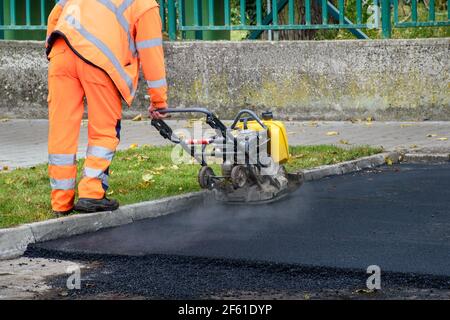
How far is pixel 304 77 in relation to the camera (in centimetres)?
1527

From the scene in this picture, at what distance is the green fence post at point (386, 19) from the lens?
15328 millimetres

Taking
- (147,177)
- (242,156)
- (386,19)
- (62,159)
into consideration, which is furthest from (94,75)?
(386,19)

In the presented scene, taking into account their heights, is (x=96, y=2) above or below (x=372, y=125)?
above

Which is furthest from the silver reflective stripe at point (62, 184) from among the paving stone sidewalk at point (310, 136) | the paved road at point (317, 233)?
the paving stone sidewalk at point (310, 136)

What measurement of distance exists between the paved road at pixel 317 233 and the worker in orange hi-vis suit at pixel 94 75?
493mm

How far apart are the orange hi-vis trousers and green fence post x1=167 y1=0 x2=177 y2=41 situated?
7449mm

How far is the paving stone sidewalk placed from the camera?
41.2 ft

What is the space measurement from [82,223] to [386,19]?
7.70m

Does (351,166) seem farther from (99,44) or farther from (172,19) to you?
(172,19)

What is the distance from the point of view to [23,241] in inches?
314

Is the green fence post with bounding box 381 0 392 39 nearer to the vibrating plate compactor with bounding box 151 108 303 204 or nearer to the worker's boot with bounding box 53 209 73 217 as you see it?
the vibrating plate compactor with bounding box 151 108 303 204
